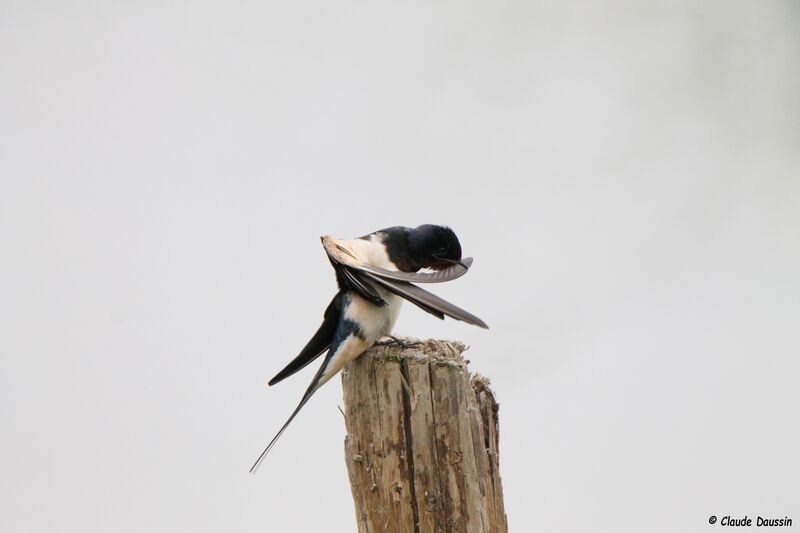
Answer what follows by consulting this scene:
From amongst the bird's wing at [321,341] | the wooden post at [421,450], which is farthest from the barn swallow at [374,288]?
the wooden post at [421,450]

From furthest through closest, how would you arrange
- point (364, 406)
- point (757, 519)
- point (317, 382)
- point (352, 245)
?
point (757, 519)
point (352, 245)
point (317, 382)
point (364, 406)

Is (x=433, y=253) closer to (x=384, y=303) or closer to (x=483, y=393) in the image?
(x=384, y=303)

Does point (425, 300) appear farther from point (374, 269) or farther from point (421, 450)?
point (421, 450)

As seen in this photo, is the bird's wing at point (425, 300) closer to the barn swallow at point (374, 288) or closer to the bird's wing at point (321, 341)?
the barn swallow at point (374, 288)

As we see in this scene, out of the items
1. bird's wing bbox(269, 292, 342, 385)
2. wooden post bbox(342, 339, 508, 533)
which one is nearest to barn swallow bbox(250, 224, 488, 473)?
bird's wing bbox(269, 292, 342, 385)

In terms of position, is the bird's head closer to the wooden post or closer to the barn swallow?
the barn swallow

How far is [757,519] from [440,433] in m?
2.35

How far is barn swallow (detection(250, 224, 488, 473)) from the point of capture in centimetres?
180

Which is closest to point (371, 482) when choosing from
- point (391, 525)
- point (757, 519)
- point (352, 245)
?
point (391, 525)

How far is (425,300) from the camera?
1.70 m

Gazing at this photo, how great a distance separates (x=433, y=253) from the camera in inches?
83.1

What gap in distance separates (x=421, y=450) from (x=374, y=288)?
43 centimetres

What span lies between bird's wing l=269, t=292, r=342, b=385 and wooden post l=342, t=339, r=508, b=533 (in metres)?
0.28

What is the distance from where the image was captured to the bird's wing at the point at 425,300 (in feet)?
5.25
